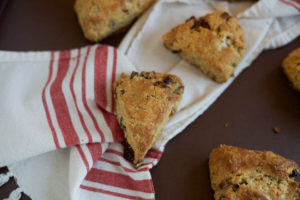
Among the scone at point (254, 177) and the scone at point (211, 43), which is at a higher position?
the scone at point (211, 43)

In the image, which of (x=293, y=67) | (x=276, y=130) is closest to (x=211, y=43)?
(x=293, y=67)

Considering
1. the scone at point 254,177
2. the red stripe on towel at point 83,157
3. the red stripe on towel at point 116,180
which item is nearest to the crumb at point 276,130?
the scone at point 254,177

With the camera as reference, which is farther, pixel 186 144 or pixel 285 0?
pixel 285 0

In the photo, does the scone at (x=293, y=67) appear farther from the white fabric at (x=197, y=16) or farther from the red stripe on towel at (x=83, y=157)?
the red stripe on towel at (x=83, y=157)

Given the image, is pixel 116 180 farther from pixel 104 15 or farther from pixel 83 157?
pixel 104 15

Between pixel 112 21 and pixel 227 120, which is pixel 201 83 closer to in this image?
pixel 227 120

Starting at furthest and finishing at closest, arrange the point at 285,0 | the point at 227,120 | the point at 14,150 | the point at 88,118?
the point at 285,0
the point at 227,120
the point at 88,118
the point at 14,150

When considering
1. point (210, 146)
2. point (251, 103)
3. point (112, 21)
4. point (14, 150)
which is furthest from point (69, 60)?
point (251, 103)
